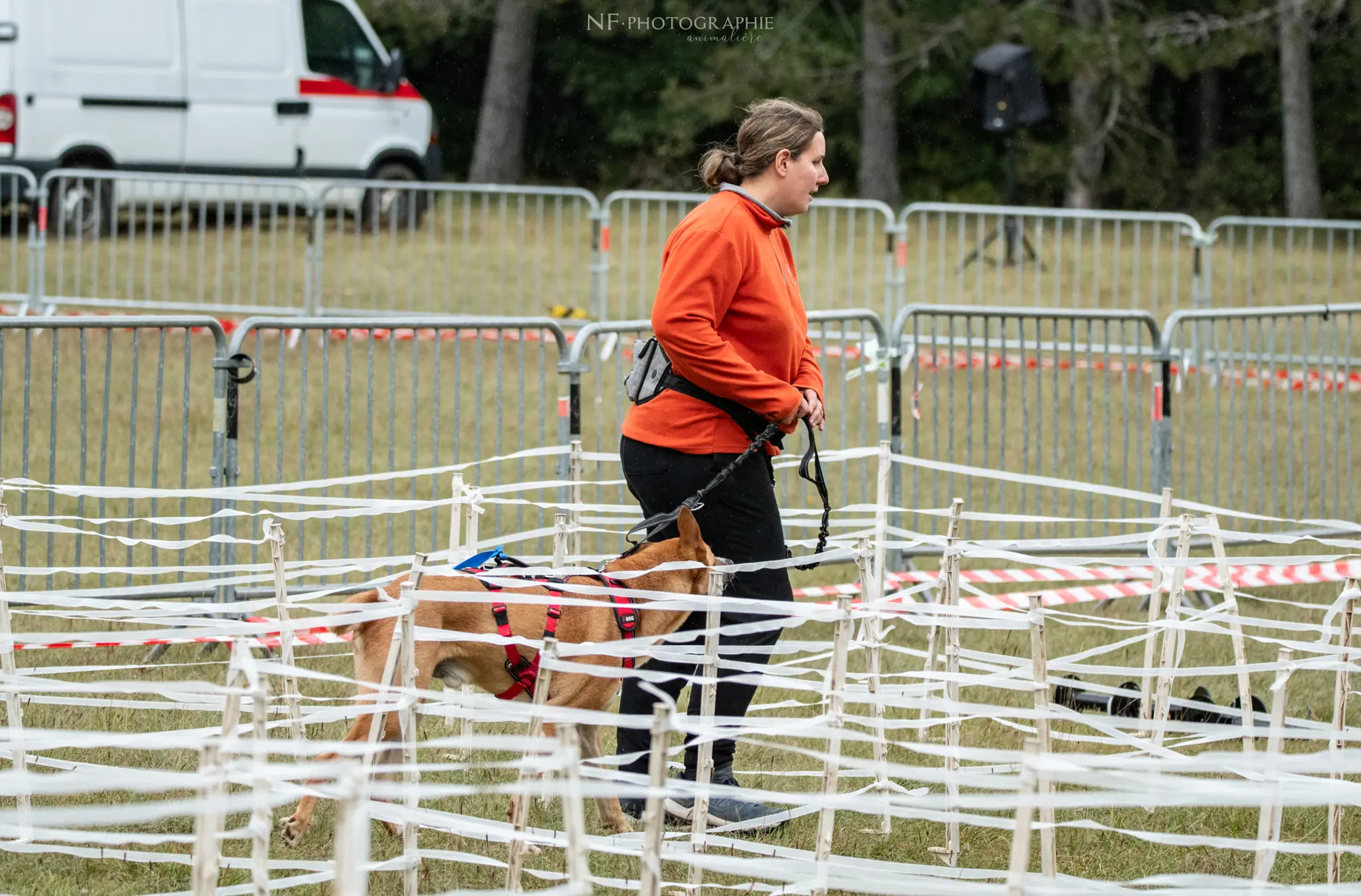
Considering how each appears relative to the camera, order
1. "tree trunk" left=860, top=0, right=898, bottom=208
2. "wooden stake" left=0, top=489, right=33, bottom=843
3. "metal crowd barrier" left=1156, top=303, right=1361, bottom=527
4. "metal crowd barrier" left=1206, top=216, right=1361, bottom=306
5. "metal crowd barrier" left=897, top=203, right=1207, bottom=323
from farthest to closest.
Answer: "tree trunk" left=860, top=0, right=898, bottom=208
"metal crowd barrier" left=897, top=203, right=1207, bottom=323
"metal crowd barrier" left=1206, top=216, right=1361, bottom=306
"metal crowd barrier" left=1156, top=303, right=1361, bottom=527
"wooden stake" left=0, top=489, right=33, bottom=843

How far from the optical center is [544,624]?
4523 millimetres

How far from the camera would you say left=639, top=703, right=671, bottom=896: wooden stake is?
3.01 meters

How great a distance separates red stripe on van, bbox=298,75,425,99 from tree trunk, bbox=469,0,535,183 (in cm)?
799

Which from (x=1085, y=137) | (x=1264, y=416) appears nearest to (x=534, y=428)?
(x=1264, y=416)

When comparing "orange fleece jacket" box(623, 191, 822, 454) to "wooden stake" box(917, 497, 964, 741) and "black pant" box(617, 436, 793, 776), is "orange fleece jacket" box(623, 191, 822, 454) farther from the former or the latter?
"wooden stake" box(917, 497, 964, 741)

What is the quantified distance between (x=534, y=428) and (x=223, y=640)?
18.8ft

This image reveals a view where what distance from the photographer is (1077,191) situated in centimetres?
2375

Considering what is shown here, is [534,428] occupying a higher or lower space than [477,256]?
lower

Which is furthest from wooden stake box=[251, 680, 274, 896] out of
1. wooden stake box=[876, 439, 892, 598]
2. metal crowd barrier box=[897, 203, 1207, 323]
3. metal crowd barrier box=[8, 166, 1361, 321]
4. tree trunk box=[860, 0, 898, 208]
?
tree trunk box=[860, 0, 898, 208]

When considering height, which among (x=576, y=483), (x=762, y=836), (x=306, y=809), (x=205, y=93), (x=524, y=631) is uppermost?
(x=205, y=93)

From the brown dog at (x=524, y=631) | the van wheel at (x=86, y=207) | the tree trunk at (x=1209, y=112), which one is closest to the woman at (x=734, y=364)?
the brown dog at (x=524, y=631)

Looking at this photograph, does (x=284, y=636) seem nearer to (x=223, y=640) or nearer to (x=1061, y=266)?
(x=223, y=640)

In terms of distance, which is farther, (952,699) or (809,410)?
(952,699)

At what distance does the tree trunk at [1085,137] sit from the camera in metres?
23.5
